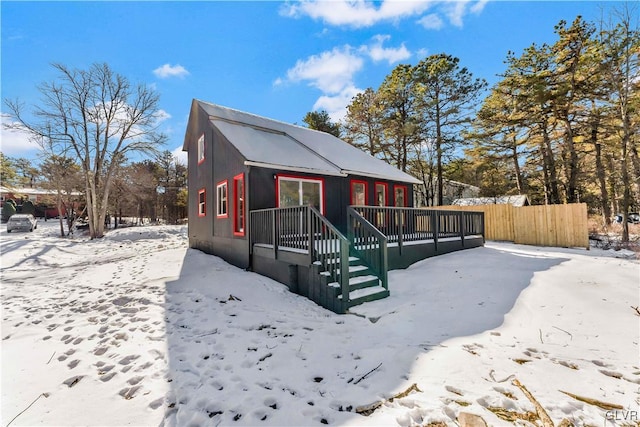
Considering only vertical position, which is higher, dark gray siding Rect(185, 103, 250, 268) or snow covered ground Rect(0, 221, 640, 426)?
dark gray siding Rect(185, 103, 250, 268)

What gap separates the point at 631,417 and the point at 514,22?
1150 centimetres

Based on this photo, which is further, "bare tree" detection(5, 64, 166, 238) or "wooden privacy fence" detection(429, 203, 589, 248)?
"bare tree" detection(5, 64, 166, 238)

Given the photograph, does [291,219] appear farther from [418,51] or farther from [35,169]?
[35,169]

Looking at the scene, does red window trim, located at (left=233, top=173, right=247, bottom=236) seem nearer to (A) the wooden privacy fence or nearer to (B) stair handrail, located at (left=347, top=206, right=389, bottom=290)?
(B) stair handrail, located at (left=347, top=206, right=389, bottom=290)

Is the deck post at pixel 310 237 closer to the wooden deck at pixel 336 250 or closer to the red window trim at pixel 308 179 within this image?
the wooden deck at pixel 336 250

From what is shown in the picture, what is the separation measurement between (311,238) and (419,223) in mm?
5324

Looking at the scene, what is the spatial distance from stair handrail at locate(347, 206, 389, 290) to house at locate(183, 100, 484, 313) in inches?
0.9

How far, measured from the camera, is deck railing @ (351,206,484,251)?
7248 millimetres

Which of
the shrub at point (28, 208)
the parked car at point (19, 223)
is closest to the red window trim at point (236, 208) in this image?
the parked car at point (19, 223)

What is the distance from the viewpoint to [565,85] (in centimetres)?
1445

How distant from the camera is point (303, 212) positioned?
571 centimetres


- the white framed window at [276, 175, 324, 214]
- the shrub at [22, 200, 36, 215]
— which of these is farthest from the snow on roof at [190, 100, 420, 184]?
the shrub at [22, 200, 36, 215]

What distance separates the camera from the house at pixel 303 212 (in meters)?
5.46

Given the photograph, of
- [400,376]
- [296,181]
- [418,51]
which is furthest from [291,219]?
[418,51]
